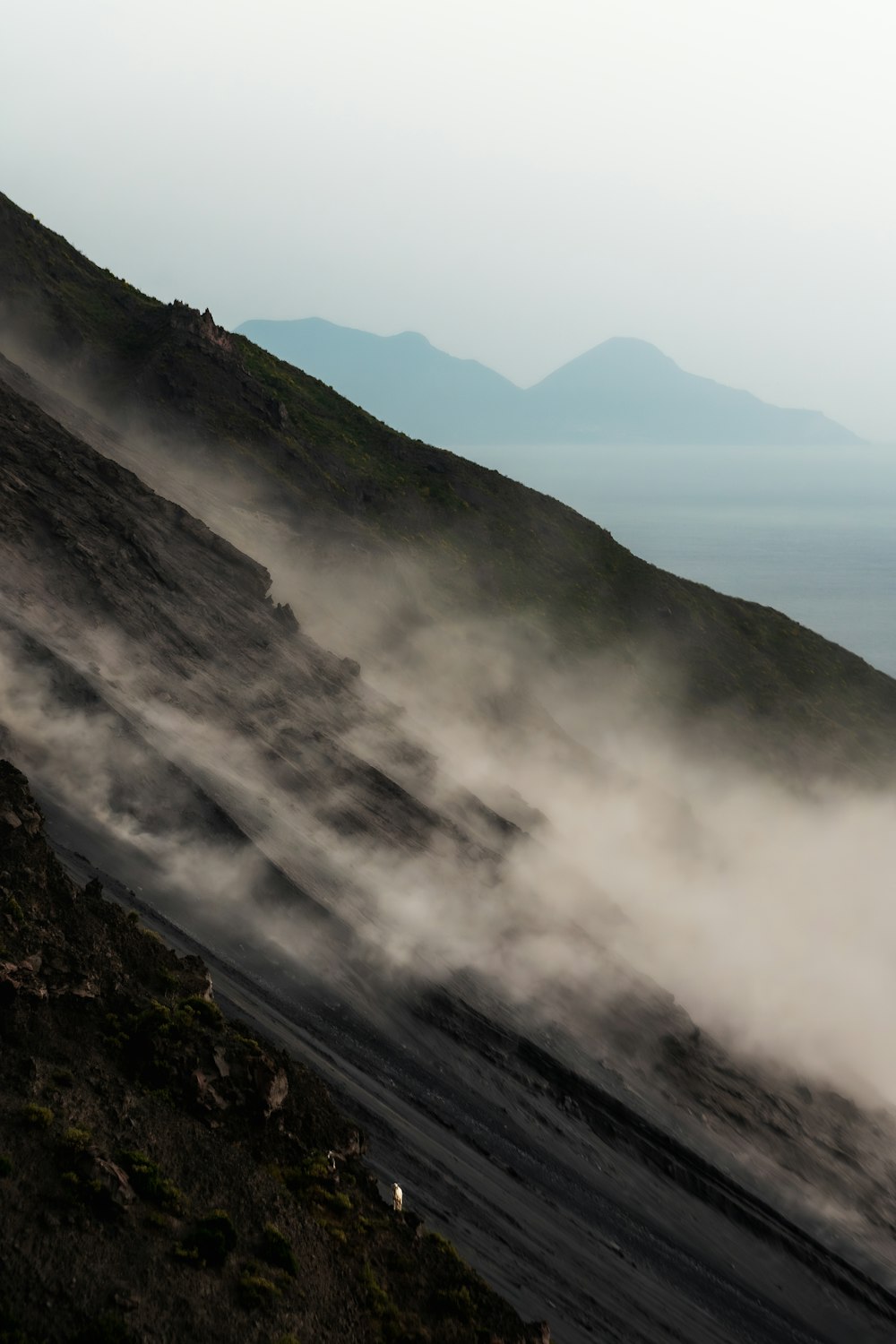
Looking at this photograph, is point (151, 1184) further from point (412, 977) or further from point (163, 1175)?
point (412, 977)

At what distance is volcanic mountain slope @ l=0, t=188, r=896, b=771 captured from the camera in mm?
78562

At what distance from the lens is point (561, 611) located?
87.6 meters

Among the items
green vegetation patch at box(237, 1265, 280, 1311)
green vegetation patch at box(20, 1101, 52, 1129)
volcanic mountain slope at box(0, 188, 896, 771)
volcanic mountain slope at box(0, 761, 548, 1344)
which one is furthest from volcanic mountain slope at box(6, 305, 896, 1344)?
volcanic mountain slope at box(0, 188, 896, 771)

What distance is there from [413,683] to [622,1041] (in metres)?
30.9

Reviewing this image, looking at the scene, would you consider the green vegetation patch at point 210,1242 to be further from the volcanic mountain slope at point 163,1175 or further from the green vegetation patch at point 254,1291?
the green vegetation patch at point 254,1291

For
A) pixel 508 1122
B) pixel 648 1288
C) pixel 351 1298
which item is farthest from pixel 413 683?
pixel 351 1298

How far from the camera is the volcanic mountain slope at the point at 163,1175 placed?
64.0 ft

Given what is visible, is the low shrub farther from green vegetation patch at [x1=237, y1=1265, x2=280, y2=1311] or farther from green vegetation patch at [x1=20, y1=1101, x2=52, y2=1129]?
green vegetation patch at [x1=20, y1=1101, x2=52, y2=1129]

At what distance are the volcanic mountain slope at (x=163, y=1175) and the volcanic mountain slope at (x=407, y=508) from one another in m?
48.2

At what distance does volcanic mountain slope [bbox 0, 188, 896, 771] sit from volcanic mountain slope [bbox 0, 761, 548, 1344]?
4817cm

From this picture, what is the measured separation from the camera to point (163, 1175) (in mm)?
22797

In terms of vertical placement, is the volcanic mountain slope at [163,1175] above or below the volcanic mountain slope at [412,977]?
below

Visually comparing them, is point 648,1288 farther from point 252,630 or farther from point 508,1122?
point 252,630

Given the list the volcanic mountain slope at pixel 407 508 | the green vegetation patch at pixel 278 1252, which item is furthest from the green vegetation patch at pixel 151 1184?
the volcanic mountain slope at pixel 407 508
